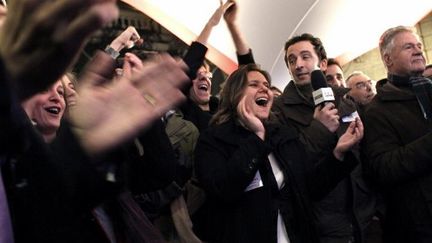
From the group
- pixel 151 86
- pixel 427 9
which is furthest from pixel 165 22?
pixel 151 86

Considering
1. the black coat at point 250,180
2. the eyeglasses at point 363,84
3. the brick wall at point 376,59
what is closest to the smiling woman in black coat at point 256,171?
the black coat at point 250,180

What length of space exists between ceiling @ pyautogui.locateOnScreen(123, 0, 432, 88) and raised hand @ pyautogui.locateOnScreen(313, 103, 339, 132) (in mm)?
5002

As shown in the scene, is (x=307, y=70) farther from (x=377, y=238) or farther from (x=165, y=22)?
(x=165, y=22)

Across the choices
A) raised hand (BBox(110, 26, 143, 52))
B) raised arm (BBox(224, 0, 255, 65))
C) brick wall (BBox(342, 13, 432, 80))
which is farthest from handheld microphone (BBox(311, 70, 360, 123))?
brick wall (BBox(342, 13, 432, 80))

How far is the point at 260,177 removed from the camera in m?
2.18

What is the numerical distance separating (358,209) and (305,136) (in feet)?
1.41

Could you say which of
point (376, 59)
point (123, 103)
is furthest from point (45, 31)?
point (376, 59)

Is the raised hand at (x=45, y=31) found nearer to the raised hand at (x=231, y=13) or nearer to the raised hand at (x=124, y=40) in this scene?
the raised hand at (x=124, y=40)

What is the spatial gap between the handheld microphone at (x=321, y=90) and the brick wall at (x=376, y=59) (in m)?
6.59

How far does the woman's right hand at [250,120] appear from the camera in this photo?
88.1 inches

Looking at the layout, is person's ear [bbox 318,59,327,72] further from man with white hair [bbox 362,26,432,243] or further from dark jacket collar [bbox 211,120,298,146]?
dark jacket collar [bbox 211,120,298,146]

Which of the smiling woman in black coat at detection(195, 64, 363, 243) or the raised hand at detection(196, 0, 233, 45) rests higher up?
the raised hand at detection(196, 0, 233, 45)

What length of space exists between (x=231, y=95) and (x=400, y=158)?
0.82m

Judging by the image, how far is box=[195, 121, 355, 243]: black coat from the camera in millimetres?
2082
